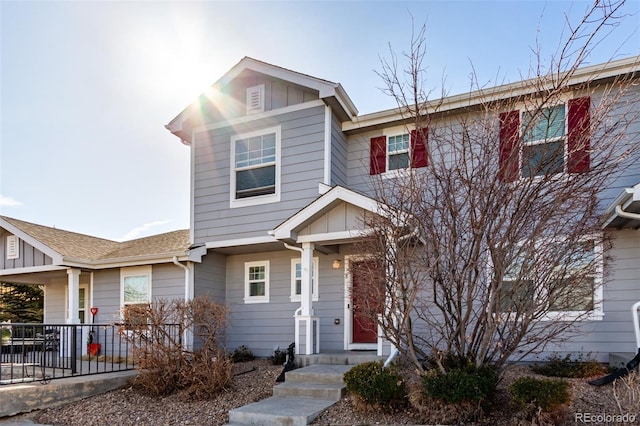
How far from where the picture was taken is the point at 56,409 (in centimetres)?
696

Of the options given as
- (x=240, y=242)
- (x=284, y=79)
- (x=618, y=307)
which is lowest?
(x=618, y=307)

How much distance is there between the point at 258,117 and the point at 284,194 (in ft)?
6.75

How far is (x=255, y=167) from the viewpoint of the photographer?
397 inches

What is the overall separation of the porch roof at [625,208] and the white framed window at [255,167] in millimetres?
6360

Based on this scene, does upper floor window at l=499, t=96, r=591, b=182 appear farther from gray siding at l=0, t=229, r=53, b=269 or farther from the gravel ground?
gray siding at l=0, t=229, r=53, b=269

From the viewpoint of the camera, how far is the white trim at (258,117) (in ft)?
31.2

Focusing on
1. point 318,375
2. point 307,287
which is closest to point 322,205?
point 307,287

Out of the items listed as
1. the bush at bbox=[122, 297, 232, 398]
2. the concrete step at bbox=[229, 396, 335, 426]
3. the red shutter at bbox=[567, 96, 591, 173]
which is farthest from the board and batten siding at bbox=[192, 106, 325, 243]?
the red shutter at bbox=[567, 96, 591, 173]

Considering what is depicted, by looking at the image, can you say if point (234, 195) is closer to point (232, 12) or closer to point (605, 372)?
point (232, 12)

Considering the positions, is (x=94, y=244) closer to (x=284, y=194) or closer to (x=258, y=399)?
(x=284, y=194)

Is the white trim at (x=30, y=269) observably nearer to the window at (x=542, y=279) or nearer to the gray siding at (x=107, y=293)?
the gray siding at (x=107, y=293)

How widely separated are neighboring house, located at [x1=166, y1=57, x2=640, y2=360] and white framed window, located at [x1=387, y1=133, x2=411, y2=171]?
0.07 feet

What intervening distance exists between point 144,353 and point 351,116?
21.1 feet

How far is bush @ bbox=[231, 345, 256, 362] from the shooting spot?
9891 millimetres
